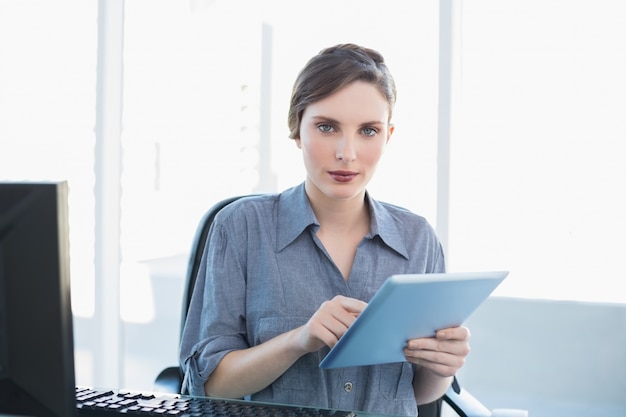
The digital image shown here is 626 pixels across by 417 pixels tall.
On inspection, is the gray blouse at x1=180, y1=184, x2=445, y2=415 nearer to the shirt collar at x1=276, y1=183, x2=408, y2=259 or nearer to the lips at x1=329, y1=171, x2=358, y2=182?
the shirt collar at x1=276, y1=183, x2=408, y2=259

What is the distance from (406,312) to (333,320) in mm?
163

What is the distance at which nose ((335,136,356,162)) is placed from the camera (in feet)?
4.48

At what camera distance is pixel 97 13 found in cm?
343

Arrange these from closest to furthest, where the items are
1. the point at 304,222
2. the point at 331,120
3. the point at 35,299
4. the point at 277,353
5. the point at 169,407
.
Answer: the point at 35,299, the point at 169,407, the point at 277,353, the point at 331,120, the point at 304,222

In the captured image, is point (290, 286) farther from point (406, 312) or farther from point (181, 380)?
point (406, 312)

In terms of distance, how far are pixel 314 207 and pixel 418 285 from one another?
0.58m

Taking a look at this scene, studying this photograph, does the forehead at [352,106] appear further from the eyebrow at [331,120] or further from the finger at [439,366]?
the finger at [439,366]

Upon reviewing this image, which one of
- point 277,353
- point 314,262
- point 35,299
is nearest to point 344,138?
point 314,262

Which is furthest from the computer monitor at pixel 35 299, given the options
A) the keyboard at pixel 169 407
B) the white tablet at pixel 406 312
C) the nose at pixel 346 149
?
the nose at pixel 346 149

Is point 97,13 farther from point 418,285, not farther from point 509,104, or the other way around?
point 418,285

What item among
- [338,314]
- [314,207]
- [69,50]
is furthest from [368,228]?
[69,50]

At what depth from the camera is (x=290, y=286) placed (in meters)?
1.49

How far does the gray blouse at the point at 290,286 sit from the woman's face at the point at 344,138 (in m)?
0.14

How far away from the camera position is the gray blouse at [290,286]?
1427 millimetres
